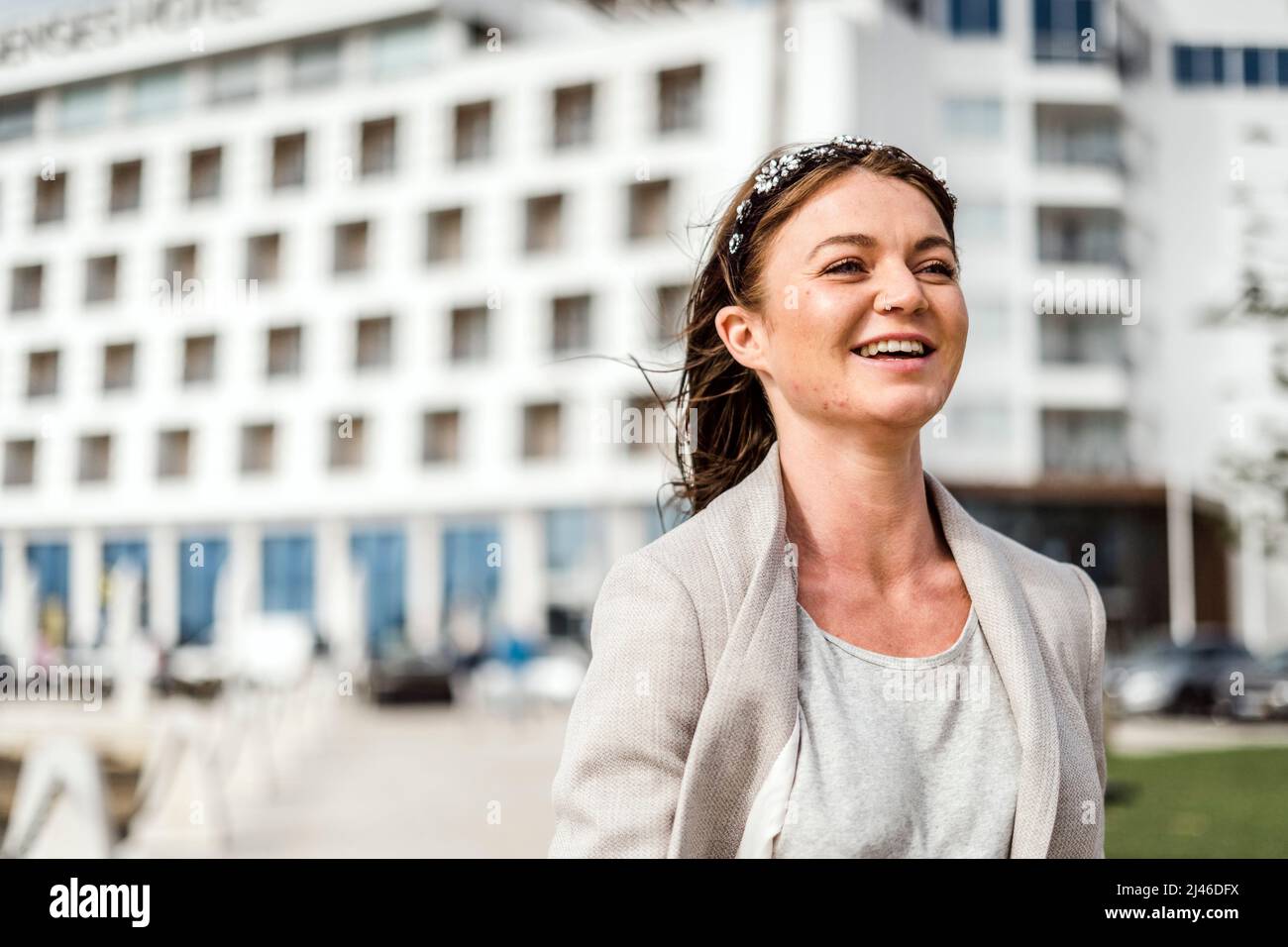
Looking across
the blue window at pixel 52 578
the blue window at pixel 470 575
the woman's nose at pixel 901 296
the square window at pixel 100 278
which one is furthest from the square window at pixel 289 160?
the woman's nose at pixel 901 296

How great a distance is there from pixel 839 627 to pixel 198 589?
130ft

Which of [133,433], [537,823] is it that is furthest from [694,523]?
[133,433]

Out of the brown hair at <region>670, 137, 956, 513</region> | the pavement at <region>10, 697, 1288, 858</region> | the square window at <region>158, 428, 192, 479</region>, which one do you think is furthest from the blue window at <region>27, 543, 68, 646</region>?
the brown hair at <region>670, 137, 956, 513</region>

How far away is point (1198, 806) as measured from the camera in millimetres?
10398

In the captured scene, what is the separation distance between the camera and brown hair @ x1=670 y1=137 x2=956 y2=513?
170 centimetres

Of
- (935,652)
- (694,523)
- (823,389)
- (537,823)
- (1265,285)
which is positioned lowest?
(537,823)

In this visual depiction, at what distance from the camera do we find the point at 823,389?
158 cm

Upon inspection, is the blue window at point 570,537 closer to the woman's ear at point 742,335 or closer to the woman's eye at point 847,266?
the woman's ear at point 742,335

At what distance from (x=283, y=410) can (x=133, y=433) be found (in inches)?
168

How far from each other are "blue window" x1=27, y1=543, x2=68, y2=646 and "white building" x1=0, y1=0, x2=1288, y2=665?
128 mm

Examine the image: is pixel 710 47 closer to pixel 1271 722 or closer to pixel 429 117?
pixel 429 117

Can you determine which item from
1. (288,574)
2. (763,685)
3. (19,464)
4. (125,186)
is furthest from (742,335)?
(125,186)

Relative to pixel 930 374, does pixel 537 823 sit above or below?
below

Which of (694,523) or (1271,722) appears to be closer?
(694,523)
